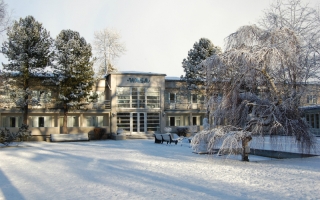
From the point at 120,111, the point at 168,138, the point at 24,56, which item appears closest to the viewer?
the point at 168,138

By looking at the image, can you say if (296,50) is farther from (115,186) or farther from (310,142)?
(115,186)

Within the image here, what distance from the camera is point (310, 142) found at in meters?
13.3

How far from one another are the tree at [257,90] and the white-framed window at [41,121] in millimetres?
25583

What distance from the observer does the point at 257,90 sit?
14.3 meters

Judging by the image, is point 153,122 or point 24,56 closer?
point 24,56

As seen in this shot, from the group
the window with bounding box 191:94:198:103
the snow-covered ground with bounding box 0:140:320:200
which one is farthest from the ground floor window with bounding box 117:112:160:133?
the snow-covered ground with bounding box 0:140:320:200

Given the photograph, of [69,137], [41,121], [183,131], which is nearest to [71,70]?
[69,137]

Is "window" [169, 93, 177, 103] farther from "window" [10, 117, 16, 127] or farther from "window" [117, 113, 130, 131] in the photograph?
"window" [10, 117, 16, 127]

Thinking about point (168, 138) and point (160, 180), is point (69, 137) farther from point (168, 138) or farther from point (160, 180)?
point (160, 180)

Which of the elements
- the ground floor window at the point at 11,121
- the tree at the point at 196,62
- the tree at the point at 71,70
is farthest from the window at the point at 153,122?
the ground floor window at the point at 11,121

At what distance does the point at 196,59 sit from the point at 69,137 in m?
16.2

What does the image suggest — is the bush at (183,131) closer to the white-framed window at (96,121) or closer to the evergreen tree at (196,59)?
the evergreen tree at (196,59)

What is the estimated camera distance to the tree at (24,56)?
30156 mm

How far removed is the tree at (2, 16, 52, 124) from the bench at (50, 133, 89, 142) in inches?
122
